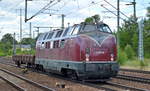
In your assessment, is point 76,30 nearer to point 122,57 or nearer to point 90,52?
point 90,52

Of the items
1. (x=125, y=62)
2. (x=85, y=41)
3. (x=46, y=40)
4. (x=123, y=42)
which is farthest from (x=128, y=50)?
(x=85, y=41)

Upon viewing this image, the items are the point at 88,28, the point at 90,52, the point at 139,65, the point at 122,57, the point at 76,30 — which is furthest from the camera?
the point at 122,57

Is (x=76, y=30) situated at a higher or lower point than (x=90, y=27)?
lower

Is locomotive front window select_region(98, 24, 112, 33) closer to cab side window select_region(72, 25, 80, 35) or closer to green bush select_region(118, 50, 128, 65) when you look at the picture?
cab side window select_region(72, 25, 80, 35)

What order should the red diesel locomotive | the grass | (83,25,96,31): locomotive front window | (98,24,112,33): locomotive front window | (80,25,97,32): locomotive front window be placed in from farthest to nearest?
1. the grass
2. (98,24,112,33): locomotive front window
3. (83,25,96,31): locomotive front window
4. (80,25,97,32): locomotive front window
5. the red diesel locomotive

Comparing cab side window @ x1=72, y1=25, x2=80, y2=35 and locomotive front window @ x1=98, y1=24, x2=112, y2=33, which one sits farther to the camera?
locomotive front window @ x1=98, y1=24, x2=112, y2=33

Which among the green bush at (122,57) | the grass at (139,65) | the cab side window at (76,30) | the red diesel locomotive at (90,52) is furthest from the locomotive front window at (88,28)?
the green bush at (122,57)

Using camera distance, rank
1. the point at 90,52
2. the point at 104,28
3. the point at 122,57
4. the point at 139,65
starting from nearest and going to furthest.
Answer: the point at 90,52 → the point at 104,28 → the point at 139,65 → the point at 122,57

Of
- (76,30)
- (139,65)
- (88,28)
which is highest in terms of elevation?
(88,28)

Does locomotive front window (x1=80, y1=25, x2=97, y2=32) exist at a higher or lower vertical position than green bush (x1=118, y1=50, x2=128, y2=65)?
higher

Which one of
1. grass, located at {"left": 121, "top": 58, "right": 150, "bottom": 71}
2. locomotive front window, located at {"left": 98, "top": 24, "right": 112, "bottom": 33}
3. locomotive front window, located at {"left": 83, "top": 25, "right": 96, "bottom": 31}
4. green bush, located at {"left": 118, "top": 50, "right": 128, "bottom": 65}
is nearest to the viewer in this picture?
locomotive front window, located at {"left": 83, "top": 25, "right": 96, "bottom": 31}

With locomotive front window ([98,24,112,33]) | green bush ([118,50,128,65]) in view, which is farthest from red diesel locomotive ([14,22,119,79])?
green bush ([118,50,128,65])

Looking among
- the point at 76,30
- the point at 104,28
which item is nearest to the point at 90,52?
the point at 76,30

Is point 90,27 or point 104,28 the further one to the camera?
point 104,28
